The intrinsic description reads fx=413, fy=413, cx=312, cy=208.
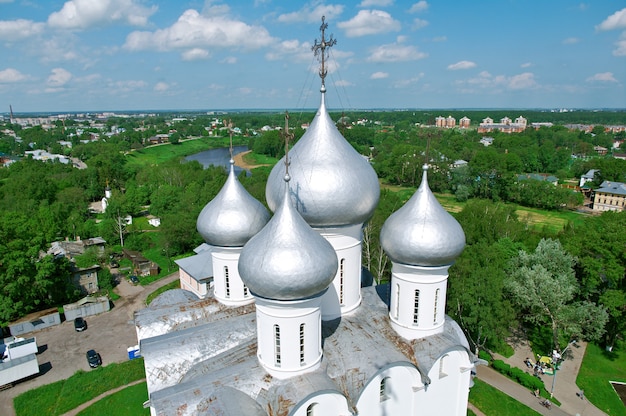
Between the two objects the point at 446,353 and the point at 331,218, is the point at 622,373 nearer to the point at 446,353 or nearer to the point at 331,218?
the point at 446,353

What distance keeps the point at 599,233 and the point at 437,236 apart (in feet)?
47.0

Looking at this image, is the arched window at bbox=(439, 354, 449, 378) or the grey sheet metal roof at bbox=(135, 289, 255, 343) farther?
the grey sheet metal roof at bbox=(135, 289, 255, 343)

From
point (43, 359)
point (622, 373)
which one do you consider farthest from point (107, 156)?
point (622, 373)

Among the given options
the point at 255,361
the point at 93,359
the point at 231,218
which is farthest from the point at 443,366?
the point at 93,359

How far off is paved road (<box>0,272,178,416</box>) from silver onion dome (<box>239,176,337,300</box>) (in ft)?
44.6

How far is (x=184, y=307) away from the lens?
14.9 meters

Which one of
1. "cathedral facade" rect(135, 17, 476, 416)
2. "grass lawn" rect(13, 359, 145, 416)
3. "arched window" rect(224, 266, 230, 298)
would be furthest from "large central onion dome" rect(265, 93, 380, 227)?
"grass lawn" rect(13, 359, 145, 416)

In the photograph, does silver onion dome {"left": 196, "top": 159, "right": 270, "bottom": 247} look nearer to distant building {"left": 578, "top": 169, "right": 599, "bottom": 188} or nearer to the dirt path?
the dirt path

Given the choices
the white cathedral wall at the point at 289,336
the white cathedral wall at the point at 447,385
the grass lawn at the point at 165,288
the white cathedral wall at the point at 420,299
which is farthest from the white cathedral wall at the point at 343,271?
the grass lawn at the point at 165,288

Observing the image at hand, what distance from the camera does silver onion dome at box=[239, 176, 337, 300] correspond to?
388 inches

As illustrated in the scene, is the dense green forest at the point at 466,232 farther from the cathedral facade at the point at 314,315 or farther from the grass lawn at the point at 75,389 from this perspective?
the grass lawn at the point at 75,389

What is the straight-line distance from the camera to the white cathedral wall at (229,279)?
15.2 m

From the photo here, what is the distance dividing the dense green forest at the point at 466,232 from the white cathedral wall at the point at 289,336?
439 cm

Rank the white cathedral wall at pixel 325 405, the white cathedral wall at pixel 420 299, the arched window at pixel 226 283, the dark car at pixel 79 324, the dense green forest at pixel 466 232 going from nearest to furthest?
the white cathedral wall at pixel 325 405 → the white cathedral wall at pixel 420 299 → the arched window at pixel 226 283 → the dense green forest at pixel 466 232 → the dark car at pixel 79 324
